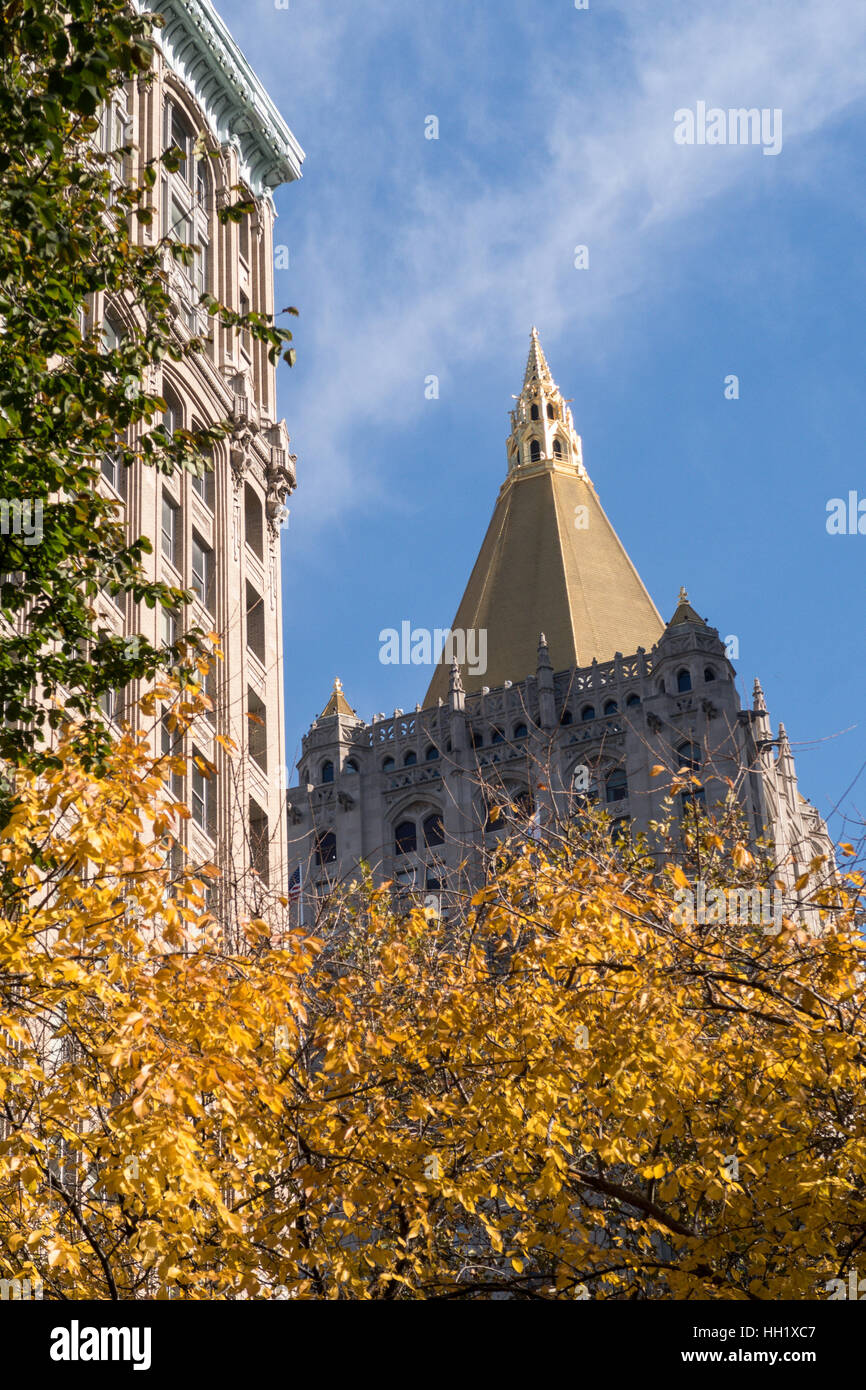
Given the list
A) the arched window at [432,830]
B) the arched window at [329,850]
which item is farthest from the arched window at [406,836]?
the arched window at [329,850]

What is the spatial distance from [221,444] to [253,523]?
10.3m

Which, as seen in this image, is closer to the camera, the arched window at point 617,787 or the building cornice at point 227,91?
the building cornice at point 227,91

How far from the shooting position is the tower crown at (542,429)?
403 ft

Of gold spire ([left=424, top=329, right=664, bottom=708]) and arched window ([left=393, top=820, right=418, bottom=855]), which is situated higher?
gold spire ([left=424, top=329, right=664, bottom=708])

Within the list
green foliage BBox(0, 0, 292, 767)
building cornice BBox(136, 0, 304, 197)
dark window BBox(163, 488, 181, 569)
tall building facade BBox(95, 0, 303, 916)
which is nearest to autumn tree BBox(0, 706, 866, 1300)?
green foliage BBox(0, 0, 292, 767)

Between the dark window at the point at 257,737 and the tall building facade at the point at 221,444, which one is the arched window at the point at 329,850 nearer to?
the tall building facade at the point at 221,444

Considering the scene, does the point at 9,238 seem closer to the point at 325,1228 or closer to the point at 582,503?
the point at 325,1228

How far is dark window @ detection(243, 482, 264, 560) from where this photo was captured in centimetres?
4828

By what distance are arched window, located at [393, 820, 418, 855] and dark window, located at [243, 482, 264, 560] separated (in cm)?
4324

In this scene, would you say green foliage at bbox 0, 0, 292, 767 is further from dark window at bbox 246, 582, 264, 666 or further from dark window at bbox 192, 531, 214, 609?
dark window at bbox 246, 582, 264, 666

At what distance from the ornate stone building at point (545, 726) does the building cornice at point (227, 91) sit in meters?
26.9
